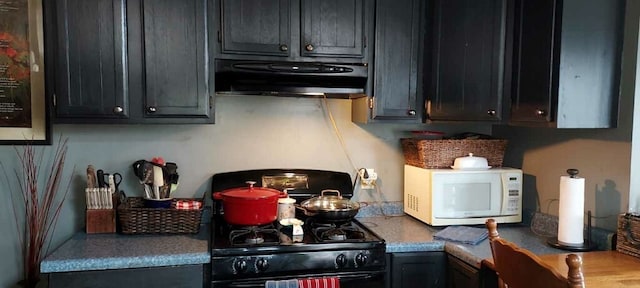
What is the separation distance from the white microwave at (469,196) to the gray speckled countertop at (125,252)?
1.18 meters

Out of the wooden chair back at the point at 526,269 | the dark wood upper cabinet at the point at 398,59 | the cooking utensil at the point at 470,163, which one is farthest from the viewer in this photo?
the cooking utensil at the point at 470,163

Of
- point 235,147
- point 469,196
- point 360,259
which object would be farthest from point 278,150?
point 469,196

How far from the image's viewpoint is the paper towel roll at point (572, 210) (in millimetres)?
2121

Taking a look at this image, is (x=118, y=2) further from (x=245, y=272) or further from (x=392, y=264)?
(x=392, y=264)

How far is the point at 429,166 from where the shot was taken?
264 centimetres

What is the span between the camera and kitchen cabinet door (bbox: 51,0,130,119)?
7.11ft

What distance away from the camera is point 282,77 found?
2395 mm

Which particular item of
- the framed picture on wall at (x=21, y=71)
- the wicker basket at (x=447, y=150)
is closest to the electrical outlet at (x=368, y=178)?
the wicker basket at (x=447, y=150)

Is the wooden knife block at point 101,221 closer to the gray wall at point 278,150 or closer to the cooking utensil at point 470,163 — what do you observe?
the gray wall at point 278,150

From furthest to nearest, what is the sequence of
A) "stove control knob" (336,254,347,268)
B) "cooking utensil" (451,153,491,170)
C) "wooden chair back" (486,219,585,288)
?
"cooking utensil" (451,153,491,170), "stove control knob" (336,254,347,268), "wooden chair back" (486,219,585,288)

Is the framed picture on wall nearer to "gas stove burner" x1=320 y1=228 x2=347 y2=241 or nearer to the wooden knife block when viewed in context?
the wooden knife block

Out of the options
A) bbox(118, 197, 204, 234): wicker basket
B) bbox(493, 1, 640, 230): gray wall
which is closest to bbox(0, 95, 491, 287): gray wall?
bbox(118, 197, 204, 234): wicker basket

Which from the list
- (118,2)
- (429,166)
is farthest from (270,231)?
(118,2)

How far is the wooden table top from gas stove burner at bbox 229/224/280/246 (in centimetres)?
93
